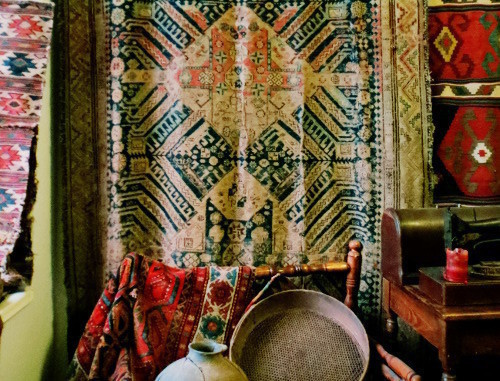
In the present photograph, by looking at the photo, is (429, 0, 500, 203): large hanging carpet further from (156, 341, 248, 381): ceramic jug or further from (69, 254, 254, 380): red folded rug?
(156, 341, 248, 381): ceramic jug

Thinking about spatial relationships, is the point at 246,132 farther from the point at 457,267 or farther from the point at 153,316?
the point at 457,267

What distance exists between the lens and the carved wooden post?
7.00 feet

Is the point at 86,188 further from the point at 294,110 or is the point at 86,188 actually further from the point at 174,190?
the point at 294,110

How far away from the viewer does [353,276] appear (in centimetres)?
214

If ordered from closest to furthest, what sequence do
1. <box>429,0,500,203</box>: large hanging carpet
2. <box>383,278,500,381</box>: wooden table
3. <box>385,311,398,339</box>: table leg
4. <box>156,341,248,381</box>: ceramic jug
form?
<box>156,341,248,381</box>: ceramic jug → <box>383,278,500,381</box>: wooden table → <box>385,311,398,339</box>: table leg → <box>429,0,500,203</box>: large hanging carpet

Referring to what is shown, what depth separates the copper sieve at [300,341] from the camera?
1.83 metres

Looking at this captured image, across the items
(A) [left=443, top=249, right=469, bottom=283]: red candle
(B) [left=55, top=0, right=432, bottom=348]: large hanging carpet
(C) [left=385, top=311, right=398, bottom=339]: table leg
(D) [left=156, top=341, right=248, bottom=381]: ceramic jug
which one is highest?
(B) [left=55, top=0, right=432, bottom=348]: large hanging carpet

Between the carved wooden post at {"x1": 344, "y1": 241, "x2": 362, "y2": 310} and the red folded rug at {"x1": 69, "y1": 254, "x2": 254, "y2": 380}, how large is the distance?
0.45 m

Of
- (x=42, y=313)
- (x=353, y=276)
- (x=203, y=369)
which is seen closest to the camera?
(x=203, y=369)

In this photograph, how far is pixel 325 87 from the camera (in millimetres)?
2236

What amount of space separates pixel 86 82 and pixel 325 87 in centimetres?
110

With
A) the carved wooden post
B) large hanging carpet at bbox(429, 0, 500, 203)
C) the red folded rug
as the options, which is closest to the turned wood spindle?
the carved wooden post

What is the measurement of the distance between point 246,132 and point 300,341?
95 centimetres

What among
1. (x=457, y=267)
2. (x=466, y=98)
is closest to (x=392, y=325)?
(x=457, y=267)
